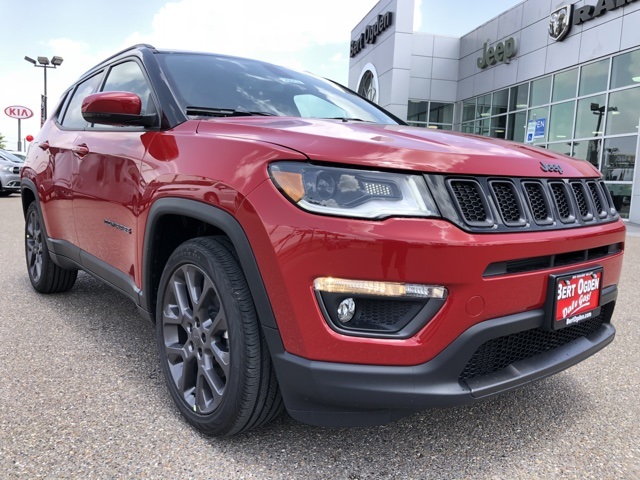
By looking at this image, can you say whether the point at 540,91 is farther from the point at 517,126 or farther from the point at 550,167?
the point at 550,167

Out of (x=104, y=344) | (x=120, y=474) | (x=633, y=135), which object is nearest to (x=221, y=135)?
(x=120, y=474)

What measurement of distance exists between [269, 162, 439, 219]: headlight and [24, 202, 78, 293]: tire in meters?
2.78

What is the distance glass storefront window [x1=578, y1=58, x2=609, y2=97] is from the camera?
1350 centimetres

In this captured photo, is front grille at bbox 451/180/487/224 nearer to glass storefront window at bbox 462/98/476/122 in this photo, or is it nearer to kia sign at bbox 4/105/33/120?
glass storefront window at bbox 462/98/476/122

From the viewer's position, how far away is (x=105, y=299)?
3.95 meters

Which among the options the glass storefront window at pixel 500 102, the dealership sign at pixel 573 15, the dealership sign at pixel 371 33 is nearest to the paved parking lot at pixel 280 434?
the dealership sign at pixel 573 15

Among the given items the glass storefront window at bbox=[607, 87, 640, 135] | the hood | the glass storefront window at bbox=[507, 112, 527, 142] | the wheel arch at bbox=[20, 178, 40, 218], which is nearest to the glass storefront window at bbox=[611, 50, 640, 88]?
the glass storefront window at bbox=[607, 87, 640, 135]

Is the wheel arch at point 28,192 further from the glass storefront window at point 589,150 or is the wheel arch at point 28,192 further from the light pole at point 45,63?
the light pole at point 45,63

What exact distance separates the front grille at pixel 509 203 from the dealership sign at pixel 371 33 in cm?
1894

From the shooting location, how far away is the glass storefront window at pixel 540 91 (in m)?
15.8

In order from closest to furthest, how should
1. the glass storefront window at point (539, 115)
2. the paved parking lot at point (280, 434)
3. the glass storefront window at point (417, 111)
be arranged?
1. the paved parking lot at point (280, 434)
2. the glass storefront window at point (539, 115)
3. the glass storefront window at point (417, 111)

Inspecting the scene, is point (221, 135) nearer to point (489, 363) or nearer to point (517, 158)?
point (517, 158)

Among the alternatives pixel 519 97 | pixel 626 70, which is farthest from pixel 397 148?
pixel 519 97

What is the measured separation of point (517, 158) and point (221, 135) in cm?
107
